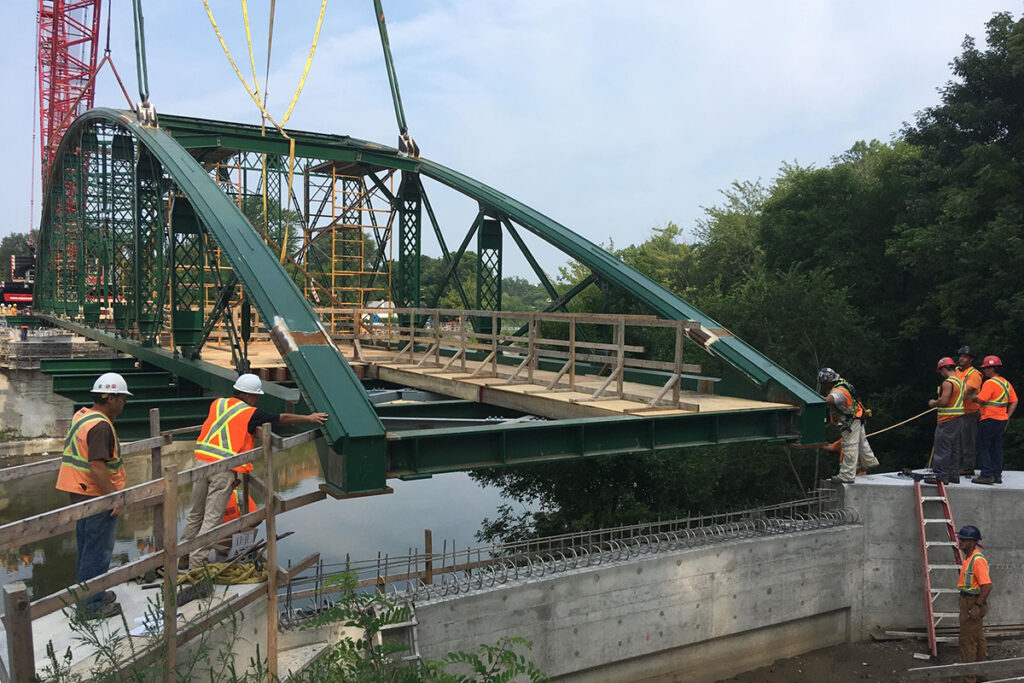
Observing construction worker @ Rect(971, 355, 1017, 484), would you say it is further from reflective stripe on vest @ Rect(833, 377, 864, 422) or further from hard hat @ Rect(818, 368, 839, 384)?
hard hat @ Rect(818, 368, 839, 384)

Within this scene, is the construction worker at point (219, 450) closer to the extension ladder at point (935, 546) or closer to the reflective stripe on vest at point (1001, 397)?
the extension ladder at point (935, 546)

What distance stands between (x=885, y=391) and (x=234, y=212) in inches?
762

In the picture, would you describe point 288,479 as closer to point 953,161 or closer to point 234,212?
point 234,212

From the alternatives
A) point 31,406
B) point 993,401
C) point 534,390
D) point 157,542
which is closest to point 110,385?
point 157,542

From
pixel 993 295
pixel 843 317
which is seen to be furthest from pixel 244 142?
pixel 993 295

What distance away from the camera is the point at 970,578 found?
38.0 feet

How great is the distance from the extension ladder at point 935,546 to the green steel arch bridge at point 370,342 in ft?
10.6

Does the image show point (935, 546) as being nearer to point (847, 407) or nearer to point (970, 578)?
point (970, 578)

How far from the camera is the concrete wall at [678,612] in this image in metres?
12.1

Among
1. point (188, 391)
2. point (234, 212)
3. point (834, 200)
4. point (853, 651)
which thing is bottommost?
point (853, 651)

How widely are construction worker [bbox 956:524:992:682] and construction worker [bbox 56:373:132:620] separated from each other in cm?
1085

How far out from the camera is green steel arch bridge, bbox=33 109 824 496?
980cm

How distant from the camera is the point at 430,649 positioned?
11531 millimetres

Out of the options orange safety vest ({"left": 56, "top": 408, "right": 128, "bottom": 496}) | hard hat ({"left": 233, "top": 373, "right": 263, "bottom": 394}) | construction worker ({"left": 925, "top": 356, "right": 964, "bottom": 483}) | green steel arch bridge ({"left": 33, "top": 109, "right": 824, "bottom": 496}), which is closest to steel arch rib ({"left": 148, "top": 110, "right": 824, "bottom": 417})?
green steel arch bridge ({"left": 33, "top": 109, "right": 824, "bottom": 496})
